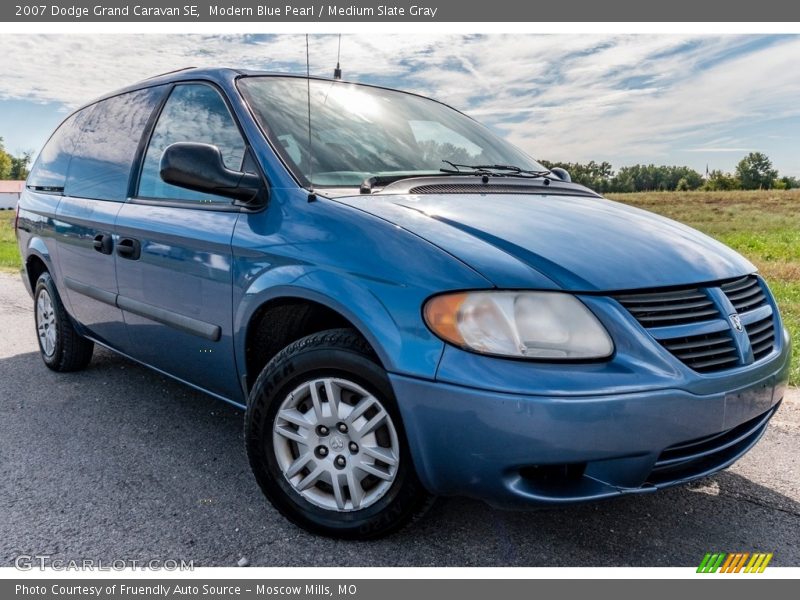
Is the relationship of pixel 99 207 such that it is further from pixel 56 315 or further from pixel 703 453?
pixel 703 453

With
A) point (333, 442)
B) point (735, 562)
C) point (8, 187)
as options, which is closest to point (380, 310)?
point (333, 442)

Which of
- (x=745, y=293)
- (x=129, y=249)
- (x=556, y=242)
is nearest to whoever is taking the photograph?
(x=556, y=242)

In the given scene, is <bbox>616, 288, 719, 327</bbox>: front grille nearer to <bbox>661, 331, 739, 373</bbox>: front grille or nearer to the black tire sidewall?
<bbox>661, 331, 739, 373</bbox>: front grille

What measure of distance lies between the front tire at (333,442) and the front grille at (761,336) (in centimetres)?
126

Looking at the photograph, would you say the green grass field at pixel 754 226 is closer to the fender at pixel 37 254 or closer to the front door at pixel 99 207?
the front door at pixel 99 207

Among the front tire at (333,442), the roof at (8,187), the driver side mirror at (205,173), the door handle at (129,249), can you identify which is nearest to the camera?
the front tire at (333,442)

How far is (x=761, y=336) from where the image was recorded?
2576 millimetres

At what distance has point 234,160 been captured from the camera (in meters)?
3.02

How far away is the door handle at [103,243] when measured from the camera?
146 inches

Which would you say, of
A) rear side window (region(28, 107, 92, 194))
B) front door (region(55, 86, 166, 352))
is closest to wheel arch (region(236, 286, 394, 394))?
front door (region(55, 86, 166, 352))

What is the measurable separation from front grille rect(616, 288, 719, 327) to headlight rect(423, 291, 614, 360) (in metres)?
0.15

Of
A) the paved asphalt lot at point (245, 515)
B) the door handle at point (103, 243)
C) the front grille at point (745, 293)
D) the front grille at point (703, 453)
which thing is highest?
the front grille at point (745, 293)

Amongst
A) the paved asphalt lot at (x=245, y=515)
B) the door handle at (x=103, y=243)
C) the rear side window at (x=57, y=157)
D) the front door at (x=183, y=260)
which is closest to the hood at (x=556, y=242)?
the front door at (x=183, y=260)

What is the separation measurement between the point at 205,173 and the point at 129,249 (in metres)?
1.01
